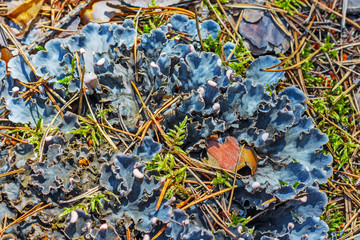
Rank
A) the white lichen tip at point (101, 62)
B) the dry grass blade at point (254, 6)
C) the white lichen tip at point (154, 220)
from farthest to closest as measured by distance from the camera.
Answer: the dry grass blade at point (254, 6) → the white lichen tip at point (101, 62) → the white lichen tip at point (154, 220)

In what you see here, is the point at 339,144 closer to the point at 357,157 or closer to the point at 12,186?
the point at 357,157

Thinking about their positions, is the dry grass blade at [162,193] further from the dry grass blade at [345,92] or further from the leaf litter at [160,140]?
the dry grass blade at [345,92]

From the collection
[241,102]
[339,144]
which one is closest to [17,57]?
[241,102]

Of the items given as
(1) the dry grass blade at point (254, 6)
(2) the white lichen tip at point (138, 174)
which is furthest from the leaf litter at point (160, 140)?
(1) the dry grass blade at point (254, 6)

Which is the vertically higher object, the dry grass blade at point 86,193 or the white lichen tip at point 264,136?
the white lichen tip at point 264,136

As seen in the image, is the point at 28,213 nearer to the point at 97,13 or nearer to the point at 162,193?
the point at 162,193

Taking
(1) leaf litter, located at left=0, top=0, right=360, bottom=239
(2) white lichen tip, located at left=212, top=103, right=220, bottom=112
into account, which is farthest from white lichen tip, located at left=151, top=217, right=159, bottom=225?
(2) white lichen tip, located at left=212, top=103, right=220, bottom=112
